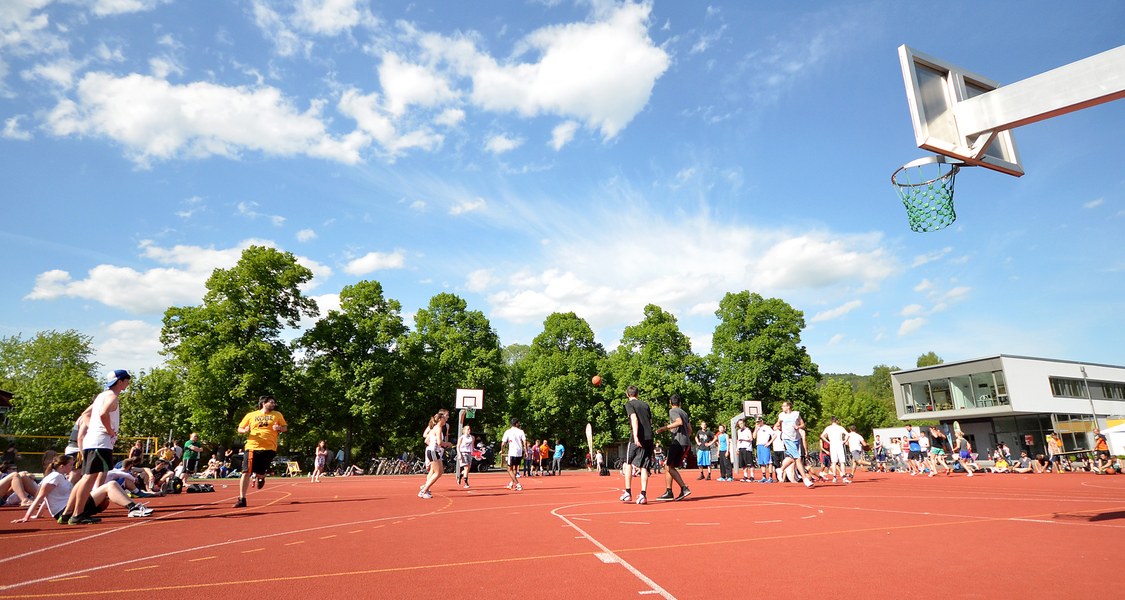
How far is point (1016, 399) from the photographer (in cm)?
4497

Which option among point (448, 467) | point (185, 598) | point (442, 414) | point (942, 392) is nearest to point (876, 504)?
point (442, 414)

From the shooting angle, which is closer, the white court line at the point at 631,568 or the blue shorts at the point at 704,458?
the white court line at the point at 631,568

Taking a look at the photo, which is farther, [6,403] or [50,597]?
[6,403]

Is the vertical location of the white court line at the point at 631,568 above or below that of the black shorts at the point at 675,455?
below

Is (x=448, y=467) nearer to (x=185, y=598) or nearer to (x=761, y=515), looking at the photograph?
(x=761, y=515)

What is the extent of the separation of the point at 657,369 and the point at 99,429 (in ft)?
137

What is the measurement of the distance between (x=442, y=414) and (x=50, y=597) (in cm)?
1000

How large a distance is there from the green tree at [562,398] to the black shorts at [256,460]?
120 ft

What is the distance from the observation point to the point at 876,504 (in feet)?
34.2

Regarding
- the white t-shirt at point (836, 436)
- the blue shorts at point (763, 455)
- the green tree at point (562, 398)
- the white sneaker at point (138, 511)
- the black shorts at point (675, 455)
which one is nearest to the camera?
the white sneaker at point (138, 511)

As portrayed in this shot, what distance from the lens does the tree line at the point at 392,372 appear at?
34875mm

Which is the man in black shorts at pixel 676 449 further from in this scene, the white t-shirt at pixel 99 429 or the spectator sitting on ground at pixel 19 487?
the spectator sitting on ground at pixel 19 487

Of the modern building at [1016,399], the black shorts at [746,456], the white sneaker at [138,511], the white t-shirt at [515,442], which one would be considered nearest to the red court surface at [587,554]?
the white sneaker at [138,511]

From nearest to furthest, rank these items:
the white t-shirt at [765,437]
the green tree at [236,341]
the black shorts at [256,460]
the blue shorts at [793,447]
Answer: the black shorts at [256,460], the blue shorts at [793,447], the white t-shirt at [765,437], the green tree at [236,341]
